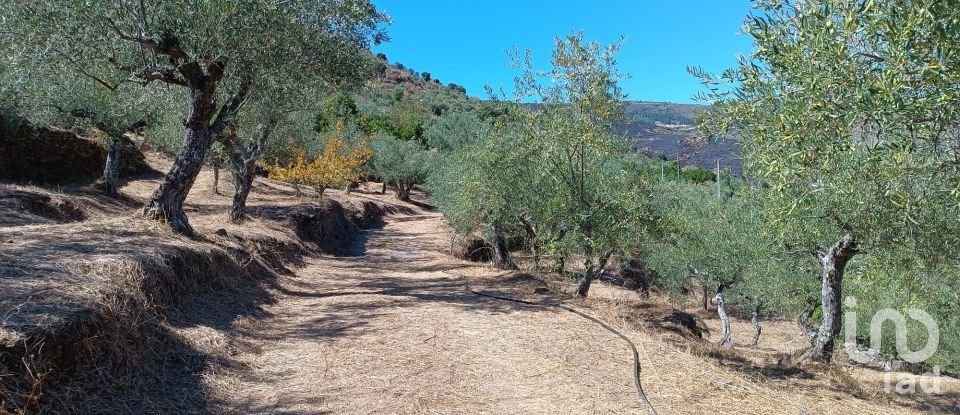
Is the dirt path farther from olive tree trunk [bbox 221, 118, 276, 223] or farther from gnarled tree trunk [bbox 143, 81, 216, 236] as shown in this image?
olive tree trunk [bbox 221, 118, 276, 223]

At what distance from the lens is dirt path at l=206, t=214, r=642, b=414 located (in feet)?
18.3

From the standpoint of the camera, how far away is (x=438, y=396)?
225 inches

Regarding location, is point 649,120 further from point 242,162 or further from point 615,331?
point 615,331

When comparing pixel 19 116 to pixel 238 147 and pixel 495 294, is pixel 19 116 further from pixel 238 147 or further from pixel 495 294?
pixel 495 294

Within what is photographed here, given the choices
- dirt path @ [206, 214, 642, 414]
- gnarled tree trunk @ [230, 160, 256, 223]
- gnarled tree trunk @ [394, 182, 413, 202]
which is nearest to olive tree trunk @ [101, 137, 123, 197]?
gnarled tree trunk @ [230, 160, 256, 223]

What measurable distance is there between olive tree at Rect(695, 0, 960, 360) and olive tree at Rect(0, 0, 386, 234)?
24.5ft

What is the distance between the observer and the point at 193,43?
9711 millimetres

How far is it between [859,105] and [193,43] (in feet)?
31.4

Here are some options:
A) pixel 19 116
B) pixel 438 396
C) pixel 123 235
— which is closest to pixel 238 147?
pixel 19 116

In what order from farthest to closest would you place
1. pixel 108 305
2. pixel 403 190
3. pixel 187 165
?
pixel 403 190, pixel 187 165, pixel 108 305

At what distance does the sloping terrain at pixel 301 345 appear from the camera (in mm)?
4840

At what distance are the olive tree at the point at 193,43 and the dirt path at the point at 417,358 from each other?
343 cm

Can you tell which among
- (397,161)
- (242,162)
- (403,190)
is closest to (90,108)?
(242,162)

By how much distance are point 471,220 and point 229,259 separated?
9658 mm
